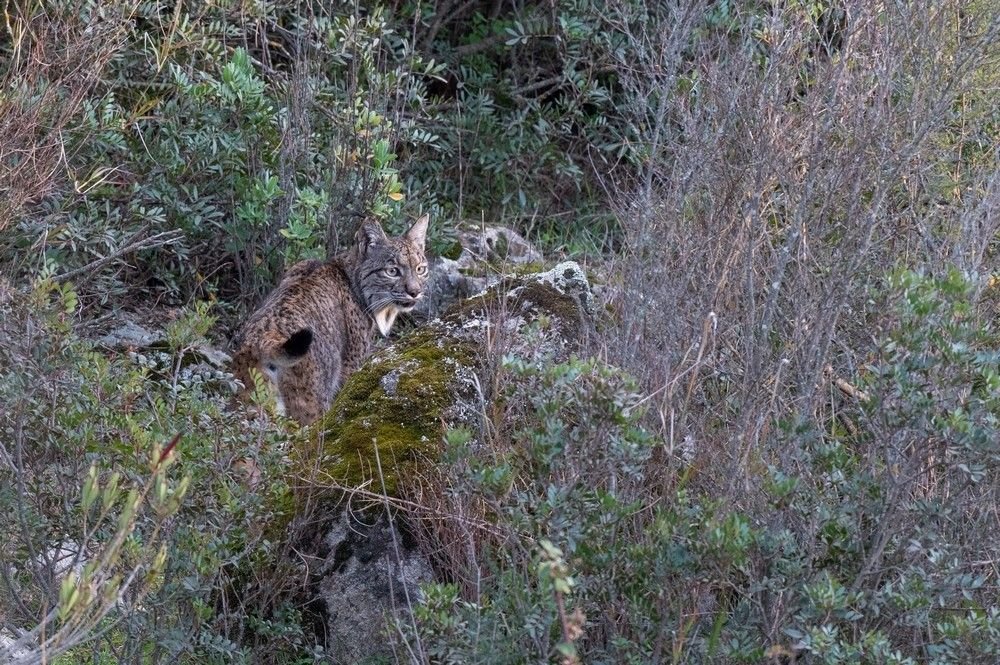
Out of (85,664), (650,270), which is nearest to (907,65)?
(650,270)

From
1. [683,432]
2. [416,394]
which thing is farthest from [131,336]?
[683,432]

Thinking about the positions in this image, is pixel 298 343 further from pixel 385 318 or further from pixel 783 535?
pixel 783 535

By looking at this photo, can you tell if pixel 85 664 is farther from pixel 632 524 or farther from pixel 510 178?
pixel 510 178

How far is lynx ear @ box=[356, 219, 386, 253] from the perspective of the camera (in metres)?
8.58

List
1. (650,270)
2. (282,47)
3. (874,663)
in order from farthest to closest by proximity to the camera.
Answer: (282,47), (650,270), (874,663)

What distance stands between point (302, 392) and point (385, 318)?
4.56 feet

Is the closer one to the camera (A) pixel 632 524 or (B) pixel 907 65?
(A) pixel 632 524

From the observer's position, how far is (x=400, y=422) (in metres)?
5.51

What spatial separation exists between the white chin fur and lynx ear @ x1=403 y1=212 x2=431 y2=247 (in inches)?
16.9

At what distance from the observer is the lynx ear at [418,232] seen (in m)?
8.80

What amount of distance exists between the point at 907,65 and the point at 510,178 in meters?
5.54

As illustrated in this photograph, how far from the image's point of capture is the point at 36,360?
178 inches

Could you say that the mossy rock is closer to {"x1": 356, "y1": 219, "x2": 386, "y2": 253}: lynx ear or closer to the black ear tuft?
the black ear tuft

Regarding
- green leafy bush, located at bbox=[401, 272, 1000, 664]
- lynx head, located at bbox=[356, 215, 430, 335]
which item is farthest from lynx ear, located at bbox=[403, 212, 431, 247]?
green leafy bush, located at bbox=[401, 272, 1000, 664]
